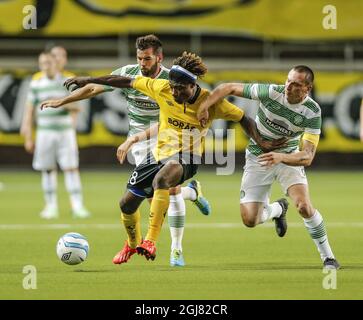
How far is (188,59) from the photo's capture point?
367 inches

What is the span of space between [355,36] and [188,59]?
43.9 ft

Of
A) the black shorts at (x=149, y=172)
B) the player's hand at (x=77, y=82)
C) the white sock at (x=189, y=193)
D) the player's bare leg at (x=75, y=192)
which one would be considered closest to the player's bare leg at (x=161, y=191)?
the black shorts at (x=149, y=172)

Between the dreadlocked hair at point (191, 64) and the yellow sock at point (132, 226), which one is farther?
the yellow sock at point (132, 226)

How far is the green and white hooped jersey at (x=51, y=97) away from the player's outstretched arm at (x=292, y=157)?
Result: 5982 millimetres

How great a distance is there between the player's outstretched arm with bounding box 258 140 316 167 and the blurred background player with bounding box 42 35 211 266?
1.42 meters

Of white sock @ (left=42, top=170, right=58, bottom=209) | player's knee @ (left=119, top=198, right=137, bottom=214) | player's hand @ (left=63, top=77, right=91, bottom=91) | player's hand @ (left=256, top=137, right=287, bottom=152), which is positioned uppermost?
white sock @ (left=42, top=170, right=58, bottom=209)

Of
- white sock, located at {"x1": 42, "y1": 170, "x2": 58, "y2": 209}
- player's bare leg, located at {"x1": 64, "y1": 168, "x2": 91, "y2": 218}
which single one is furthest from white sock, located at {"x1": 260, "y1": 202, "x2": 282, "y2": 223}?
white sock, located at {"x1": 42, "y1": 170, "x2": 58, "y2": 209}

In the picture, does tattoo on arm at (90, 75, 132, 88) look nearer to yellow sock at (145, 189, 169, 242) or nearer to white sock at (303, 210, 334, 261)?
yellow sock at (145, 189, 169, 242)

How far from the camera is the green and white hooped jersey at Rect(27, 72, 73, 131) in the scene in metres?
14.8

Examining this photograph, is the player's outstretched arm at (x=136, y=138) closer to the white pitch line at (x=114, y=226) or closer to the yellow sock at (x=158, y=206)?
the yellow sock at (x=158, y=206)

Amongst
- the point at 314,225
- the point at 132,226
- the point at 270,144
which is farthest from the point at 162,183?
the point at 314,225

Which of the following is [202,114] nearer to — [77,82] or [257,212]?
[77,82]

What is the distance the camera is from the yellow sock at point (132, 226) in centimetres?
1008
